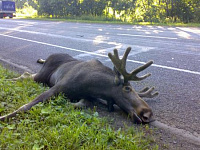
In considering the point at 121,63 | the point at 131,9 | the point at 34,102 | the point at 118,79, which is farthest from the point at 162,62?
the point at 131,9

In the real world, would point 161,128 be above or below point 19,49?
below

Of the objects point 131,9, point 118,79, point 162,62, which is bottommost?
point 162,62

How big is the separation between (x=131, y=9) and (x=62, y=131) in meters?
22.7

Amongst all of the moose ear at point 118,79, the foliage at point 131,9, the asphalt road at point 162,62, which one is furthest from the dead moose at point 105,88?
the foliage at point 131,9

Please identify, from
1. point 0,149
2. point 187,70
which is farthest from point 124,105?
point 187,70

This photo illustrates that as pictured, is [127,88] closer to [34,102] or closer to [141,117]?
[141,117]

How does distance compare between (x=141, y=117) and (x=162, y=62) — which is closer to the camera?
(x=141, y=117)

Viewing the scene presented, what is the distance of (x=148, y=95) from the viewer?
4.47 m

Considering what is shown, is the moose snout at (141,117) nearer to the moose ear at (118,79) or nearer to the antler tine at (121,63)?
the moose ear at (118,79)

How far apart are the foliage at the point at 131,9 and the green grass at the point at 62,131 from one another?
1949 centimetres

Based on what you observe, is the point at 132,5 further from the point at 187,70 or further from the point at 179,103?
the point at 179,103

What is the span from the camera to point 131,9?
971 inches

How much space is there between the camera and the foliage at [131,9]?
72.7 feet

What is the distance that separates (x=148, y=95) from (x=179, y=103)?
1.76 ft
